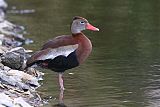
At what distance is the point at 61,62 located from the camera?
47.9ft

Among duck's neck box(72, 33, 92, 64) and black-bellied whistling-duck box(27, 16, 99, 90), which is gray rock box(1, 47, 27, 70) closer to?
black-bellied whistling-duck box(27, 16, 99, 90)

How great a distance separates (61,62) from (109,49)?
20.8ft

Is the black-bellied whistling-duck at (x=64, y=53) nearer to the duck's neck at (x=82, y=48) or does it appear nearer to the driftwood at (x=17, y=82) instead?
the duck's neck at (x=82, y=48)

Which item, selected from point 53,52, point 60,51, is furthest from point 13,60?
point 60,51

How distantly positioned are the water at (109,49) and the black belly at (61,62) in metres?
0.52

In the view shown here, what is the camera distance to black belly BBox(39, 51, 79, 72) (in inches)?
571

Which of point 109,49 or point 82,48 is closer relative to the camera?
point 82,48

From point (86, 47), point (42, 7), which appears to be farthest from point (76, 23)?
point (42, 7)

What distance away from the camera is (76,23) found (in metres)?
14.9

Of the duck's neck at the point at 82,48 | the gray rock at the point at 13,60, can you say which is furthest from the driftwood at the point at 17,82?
the duck's neck at the point at 82,48

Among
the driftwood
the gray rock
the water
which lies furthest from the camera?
the gray rock

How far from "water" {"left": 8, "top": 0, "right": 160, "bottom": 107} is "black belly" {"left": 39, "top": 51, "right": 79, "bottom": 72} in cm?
52

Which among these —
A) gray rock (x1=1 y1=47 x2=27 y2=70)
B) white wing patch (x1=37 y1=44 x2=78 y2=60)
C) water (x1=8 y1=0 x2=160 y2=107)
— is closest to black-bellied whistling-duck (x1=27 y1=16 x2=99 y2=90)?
white wing patch (x1=37 y1=44 x2=78 y2=60)

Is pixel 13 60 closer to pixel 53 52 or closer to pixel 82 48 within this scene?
pixel 53 52
